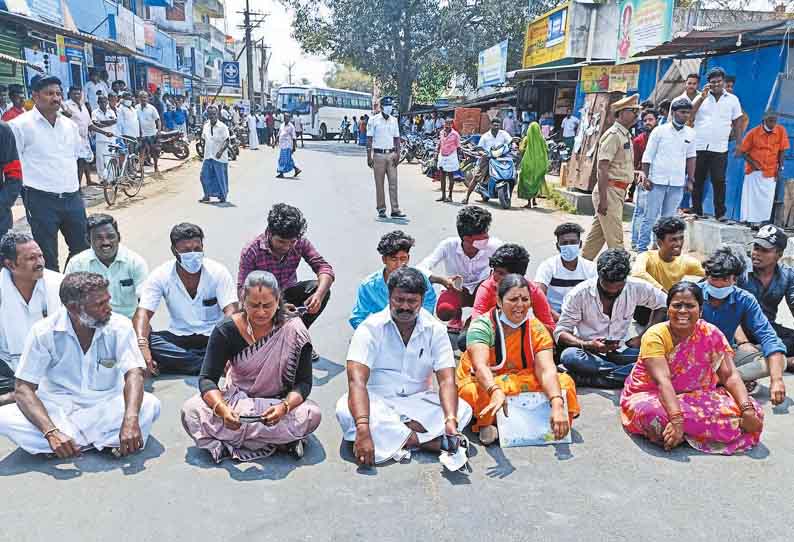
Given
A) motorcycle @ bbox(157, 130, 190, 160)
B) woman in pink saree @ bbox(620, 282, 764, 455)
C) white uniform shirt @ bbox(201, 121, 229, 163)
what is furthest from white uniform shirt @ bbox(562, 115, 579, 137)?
woman in pink saree @ bbox(620, 282, 764, 455)

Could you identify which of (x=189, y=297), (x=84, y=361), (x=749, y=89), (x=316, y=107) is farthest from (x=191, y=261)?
(x=316, y=107)

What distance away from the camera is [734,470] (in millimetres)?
3650

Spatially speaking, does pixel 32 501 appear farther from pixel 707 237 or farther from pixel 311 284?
pixel 707 237

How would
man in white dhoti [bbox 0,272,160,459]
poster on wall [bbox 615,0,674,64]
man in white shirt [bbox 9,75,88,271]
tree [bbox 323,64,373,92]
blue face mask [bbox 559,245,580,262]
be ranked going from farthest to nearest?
tree [bbox 323,64,373,92] < poster on wall [bbox 615,0,674,64] < man in white shirt [bbox 9,75,88,271] < blue face mask [bbox 559,245,580,262] < man in white dhoti [bbox 0,272,160,459]

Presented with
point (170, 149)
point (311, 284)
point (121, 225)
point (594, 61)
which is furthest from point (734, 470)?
point (170, 149)

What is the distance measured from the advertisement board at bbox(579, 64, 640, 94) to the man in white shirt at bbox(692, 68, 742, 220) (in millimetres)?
6228

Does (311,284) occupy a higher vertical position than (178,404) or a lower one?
higher

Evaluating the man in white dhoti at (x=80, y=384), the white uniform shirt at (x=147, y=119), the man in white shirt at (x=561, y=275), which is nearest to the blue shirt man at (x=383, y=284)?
the man in white shirt at (x=561, y=275)

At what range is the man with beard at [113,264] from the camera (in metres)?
4.93

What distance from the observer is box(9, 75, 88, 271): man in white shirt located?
6.05m

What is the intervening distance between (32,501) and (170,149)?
18.5m

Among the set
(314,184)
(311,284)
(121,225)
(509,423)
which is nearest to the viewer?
(509,423)

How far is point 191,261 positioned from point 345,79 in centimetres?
11879

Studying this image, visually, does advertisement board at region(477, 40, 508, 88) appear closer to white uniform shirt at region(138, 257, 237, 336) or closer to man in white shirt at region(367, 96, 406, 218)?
man in white shirt at region(367, 96, 406, 218)
